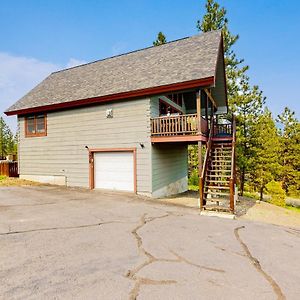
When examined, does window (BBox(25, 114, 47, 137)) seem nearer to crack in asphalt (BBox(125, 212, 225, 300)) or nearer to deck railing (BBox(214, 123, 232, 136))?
deck railing (BBox(214, 123, 232, 136))

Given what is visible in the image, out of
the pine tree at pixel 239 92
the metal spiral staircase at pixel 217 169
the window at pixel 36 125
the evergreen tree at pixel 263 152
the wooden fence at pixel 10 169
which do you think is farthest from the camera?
the pine tree at pixel 239 92

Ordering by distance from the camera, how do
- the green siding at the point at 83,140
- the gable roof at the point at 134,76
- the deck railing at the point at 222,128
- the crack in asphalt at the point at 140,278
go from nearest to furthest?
1. the crack in asphalt at the point at 140,278
2. the gable roof at the point at 134,76
3. the green siding at the point at 83,140
4. the deck railing at the point at 222,128

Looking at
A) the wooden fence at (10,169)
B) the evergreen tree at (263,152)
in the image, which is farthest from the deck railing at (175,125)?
the evergreen tree at (263,152)

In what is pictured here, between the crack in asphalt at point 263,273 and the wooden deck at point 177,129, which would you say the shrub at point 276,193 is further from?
the crack in asphalt at point 263,273

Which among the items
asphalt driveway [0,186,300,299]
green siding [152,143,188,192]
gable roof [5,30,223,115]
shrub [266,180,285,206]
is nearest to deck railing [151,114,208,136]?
green siding [152,143,188,192]

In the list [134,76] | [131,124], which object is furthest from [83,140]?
[134,76]

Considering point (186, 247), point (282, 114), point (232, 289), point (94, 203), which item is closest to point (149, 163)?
point (94, 203)

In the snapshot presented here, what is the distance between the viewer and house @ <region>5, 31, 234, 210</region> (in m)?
10.0

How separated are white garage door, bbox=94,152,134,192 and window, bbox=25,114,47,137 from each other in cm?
Result: 422

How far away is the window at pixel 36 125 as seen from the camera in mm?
13593

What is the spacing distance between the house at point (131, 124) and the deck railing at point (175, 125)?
0.14ft

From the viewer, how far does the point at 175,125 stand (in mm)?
10062

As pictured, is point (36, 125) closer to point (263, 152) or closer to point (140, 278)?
point (140, 278)

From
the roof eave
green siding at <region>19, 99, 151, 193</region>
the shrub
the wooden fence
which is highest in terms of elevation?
the roof eave
